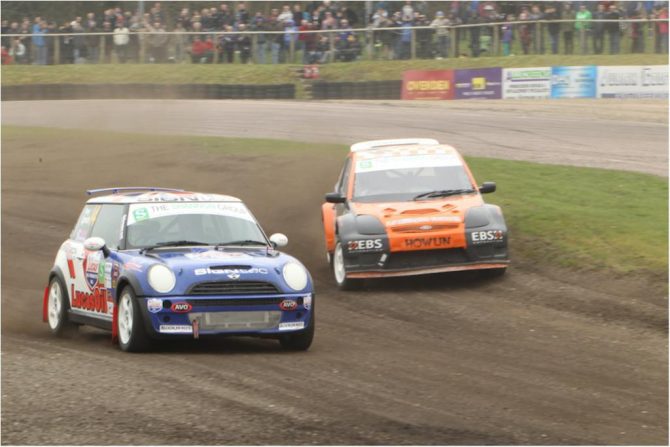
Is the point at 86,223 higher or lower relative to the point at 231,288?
higher

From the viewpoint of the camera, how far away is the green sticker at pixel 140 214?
35.1 feet

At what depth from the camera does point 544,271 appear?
1402cm

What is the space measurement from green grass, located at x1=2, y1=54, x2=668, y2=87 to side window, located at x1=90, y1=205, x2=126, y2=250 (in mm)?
25243

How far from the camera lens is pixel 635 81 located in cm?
3488

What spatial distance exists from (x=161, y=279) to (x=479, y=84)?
2835cm

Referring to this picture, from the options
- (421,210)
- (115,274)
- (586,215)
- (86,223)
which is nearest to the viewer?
(115,274)

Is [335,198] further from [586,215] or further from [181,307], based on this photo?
[181,307]

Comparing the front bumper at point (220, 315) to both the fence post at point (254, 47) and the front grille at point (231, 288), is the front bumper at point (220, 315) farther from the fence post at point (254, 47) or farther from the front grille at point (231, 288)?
the fence post at point (254, 47)

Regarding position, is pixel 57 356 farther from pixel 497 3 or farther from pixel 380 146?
pixel 497 3

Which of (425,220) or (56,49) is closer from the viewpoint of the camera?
(425,220)

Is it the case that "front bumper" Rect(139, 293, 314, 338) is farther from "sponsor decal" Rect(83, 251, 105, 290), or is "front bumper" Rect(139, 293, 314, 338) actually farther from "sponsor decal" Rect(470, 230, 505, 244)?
"sponsor decal" Rect(470, 230, 505, 244)

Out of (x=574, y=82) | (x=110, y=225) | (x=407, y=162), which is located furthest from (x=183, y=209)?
(x=574, y=82)

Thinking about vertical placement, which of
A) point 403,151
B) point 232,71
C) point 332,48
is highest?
point 332,48

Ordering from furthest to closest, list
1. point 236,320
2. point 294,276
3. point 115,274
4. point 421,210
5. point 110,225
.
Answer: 1. point 421,210
2. point 110,225
3. point 115,274
4. point 294,276
5. point 236,320
